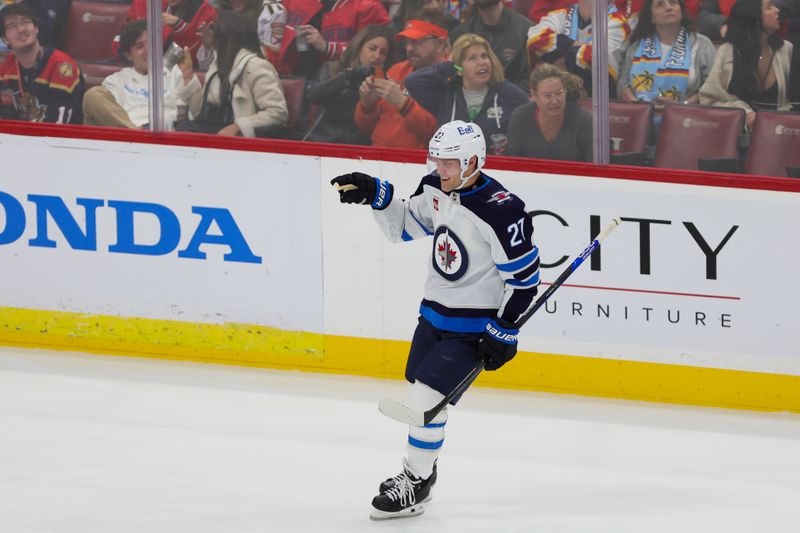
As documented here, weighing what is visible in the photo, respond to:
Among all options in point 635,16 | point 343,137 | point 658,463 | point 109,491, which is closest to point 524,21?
point 635,16

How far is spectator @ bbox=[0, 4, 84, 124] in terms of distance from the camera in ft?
19.1

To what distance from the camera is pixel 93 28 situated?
5.75m

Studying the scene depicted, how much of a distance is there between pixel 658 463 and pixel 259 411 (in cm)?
148

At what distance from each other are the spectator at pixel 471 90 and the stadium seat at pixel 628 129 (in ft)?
1.03

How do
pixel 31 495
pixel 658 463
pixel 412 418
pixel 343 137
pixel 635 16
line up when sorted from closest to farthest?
1. pixel 412 418
2. pixel 31 495
3. pixel 658 463
4. pixel 635 16
5. pixel 343 137

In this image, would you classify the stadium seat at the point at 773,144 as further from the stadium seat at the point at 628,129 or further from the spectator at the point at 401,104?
the spectator at the point at 401,104

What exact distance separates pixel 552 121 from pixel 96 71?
1887 mm

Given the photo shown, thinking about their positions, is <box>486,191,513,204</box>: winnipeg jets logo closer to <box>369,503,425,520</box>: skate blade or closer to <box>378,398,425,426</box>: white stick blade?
<box>378,398,425,426</box>: white stick blade

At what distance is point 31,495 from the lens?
438 cm

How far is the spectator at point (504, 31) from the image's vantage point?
17.3ft

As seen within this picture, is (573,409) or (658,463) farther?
(573,409)

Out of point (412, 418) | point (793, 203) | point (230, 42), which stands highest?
point (230, 42)

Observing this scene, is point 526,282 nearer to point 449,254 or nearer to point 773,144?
point 449,254

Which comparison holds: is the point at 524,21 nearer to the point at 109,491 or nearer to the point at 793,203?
the point at 793,203
